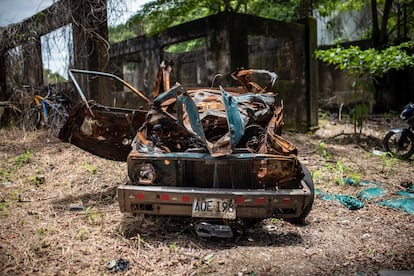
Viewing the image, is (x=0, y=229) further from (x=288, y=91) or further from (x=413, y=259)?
(x=288, y=91)

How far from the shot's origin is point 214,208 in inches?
117

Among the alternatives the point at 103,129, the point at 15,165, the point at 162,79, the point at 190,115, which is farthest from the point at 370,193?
the point at 15,165

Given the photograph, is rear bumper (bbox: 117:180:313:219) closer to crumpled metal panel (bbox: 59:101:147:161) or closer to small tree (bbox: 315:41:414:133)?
crumpled metal panel (bbox: 59:101:147:161)

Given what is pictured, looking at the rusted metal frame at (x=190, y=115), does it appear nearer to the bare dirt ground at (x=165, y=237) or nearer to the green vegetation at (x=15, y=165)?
the bare dirt ground at (x=165, y=237)

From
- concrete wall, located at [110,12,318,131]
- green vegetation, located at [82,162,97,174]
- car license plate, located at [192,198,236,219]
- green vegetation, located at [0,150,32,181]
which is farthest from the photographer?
concrete wall, located at [110,12,318,131]

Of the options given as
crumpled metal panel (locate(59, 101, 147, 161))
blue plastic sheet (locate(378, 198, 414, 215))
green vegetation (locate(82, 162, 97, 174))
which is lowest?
blue plastic sheet (locate(378, 198, 414, 215))

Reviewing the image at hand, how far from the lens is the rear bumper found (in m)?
2.97

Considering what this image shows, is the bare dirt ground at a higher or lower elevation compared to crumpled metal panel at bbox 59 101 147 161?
lower

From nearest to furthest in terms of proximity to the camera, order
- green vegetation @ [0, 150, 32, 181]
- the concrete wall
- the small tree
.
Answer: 1. green vegetation @ [0, 150, 32, 181]
2. the small tree
3. the concrete wall

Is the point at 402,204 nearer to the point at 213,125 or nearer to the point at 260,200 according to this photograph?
the point at 260,200

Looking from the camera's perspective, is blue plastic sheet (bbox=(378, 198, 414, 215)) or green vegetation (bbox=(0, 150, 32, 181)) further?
green vegetation (bbox=(0, 150, 32, 181))

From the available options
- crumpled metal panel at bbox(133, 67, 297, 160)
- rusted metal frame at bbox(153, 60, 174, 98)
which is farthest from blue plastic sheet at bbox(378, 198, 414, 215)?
rusted metal frame at bbox(153, 60, 174, 98)

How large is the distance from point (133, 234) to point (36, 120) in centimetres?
682

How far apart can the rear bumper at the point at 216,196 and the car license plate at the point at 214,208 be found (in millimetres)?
36
